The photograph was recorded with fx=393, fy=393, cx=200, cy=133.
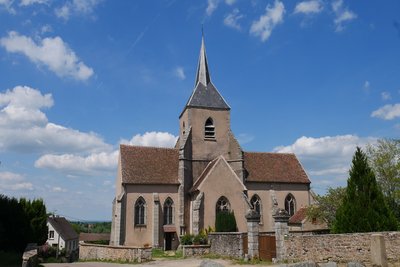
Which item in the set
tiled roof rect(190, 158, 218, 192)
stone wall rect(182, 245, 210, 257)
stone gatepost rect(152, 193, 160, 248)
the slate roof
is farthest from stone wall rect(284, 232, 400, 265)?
the slate roof

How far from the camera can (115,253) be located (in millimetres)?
22828

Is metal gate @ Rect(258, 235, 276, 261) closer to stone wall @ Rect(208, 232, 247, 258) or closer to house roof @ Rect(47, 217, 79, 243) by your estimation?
stone wall @ Rect(208, 232, 247, 258)

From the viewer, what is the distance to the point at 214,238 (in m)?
24.0

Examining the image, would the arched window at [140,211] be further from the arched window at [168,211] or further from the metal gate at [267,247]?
the metal gate at [267,247]

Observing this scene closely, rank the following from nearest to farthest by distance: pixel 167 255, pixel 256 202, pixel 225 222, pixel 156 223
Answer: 1. pixel 167 255
2. pixel 225 222
3. pixel 156 223
4. pixel 256 202

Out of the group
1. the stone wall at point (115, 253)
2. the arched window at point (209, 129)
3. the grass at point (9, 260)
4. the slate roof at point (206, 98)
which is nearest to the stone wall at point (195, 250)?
the stone wall at point (115, 253)

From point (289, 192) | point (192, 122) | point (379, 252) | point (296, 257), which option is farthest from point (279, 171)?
point (379, 252)

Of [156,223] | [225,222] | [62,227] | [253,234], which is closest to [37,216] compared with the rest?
[156,223]

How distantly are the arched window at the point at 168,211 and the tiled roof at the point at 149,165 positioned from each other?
5.27ft

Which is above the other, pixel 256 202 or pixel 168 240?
pixel 256 202

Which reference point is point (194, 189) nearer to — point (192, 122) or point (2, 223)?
point (192, 122)

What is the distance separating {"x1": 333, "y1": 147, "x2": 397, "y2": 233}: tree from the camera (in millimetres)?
18344

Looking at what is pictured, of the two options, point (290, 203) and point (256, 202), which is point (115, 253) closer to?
point (256, 202)

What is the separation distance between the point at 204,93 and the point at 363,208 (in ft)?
67.3
